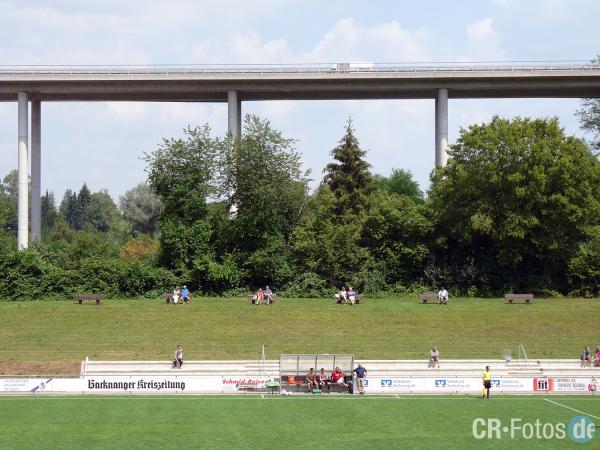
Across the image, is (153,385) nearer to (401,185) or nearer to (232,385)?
(232,385)

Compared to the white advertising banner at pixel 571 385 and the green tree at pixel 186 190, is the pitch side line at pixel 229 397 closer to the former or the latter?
the white advertising banner at pixel 571 385

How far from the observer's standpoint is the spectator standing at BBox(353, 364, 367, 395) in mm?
31797

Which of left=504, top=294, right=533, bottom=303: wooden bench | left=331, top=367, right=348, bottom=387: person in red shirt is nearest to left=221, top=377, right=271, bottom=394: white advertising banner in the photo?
left=331, top=367, right=348, bottom=387: person in red shirt

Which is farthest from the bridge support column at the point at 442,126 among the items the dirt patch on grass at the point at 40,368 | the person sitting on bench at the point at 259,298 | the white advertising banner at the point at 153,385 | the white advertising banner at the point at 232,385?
the dirt patch on grass at the point at 40,368

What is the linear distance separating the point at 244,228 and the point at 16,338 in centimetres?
1882

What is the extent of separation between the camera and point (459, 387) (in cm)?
3244

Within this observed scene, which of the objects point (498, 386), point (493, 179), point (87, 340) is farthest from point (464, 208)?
point (87, 340)

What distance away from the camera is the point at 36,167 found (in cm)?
6153

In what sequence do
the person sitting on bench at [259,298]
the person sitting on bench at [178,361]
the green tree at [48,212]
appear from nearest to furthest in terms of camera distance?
the person sitting on bench at [178,361] < the person sitting on bench at [259,298] < the green tree at [48,212]

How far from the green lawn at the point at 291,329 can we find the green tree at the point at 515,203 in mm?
4549

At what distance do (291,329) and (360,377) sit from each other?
429 inches

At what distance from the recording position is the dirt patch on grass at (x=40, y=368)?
3534 cm

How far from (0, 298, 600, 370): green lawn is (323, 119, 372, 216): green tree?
19.1 metres

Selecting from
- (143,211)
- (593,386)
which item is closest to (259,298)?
(593,386)
